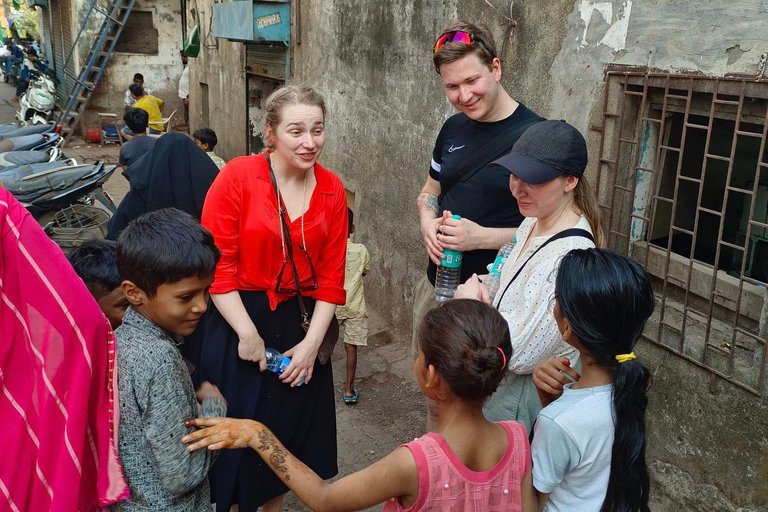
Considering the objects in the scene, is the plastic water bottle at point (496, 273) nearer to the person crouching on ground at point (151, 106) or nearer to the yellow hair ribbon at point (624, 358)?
the yellow hair ribbon at point (624, 358)

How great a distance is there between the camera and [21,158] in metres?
8.38

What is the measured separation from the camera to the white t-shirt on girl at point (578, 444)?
1.92 meters

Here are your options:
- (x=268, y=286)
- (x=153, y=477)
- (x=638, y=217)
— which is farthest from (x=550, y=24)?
(x=153, y=477)

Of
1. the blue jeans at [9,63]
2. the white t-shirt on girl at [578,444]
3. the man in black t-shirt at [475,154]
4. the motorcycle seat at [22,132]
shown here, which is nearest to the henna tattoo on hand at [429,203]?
the man in black t-shirt at [475,154]

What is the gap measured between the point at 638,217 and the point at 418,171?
2.27 meters

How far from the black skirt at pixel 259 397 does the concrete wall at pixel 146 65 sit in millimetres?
16384

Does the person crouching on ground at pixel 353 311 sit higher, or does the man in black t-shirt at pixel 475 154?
the man in black t-shirt at pixel 475 154

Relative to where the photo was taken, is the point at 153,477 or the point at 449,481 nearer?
the point at 449,481

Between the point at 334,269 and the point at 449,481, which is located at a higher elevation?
the point at 334,269

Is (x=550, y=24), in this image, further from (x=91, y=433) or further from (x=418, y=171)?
(x=91, y=433)

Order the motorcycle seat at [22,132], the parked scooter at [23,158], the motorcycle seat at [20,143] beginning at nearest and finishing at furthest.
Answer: the parked scooter at [23,158] → the motorcycle seat at [20,143] → the motorcycle seat at [22,132]

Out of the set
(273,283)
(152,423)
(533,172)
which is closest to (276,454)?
(152,423)

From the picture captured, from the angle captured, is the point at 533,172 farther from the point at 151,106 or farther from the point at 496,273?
the point at 151,106

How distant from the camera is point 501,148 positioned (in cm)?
282
